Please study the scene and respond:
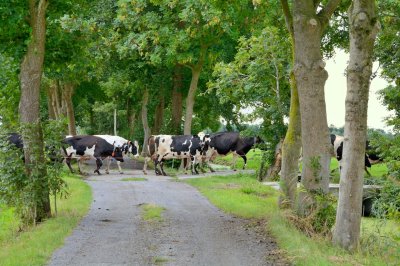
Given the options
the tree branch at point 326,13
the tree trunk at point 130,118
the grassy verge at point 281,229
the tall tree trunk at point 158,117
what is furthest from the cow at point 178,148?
the tree branch at point 326,13

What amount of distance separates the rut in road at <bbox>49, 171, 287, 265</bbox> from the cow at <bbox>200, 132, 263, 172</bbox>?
563 inches

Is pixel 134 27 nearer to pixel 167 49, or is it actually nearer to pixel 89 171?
pixel 167 49

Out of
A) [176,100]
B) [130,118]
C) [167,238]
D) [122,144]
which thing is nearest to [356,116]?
[167,238]

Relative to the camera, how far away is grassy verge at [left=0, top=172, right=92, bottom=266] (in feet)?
36.1

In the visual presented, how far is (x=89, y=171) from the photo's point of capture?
112ft

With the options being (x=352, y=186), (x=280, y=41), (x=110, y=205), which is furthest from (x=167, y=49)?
(x=352, y=186)

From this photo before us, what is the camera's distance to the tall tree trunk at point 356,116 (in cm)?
1153

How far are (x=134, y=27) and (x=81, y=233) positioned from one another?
20040 mm

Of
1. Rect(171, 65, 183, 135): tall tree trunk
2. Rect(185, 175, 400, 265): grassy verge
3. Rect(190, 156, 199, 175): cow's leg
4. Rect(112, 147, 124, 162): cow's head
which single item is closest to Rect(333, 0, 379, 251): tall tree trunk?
Rect(185, 175, 400, 265): grassy verge

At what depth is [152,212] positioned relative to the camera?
660 inches

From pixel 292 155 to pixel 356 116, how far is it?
459cm

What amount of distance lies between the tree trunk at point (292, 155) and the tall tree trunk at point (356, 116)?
384 cm

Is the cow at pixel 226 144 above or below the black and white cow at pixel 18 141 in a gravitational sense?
above

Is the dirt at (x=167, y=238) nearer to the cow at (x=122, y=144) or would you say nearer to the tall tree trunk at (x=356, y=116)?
the tall tree trunk at (x=356, y=116)
